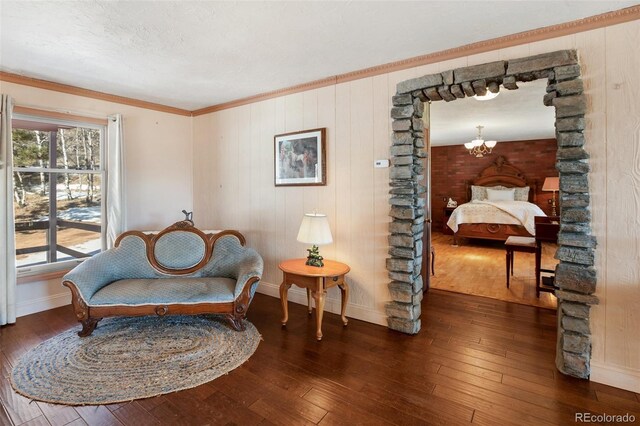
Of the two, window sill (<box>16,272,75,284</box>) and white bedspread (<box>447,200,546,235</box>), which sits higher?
white bedspread (<box>447,200,546,235</box>)

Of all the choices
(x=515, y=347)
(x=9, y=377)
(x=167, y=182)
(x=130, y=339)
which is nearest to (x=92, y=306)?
(x=130, y=339)

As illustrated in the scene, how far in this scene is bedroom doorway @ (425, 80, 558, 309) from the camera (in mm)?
4438

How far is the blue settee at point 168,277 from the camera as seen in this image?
2.74 metres

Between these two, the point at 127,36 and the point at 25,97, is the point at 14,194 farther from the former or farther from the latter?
the point at 127,36

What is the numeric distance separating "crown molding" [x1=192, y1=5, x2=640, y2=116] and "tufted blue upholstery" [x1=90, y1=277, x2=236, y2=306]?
2.26m

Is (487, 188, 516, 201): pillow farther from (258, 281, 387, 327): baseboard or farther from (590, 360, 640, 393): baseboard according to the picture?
(590, 360, 640, 393): baseboard

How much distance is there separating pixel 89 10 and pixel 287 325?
9.27 ft

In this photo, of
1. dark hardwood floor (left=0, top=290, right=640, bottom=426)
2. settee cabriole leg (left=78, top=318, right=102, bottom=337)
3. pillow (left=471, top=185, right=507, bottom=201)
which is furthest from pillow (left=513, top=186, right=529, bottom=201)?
settee cabriole leg (left=78, top=318, right=102, bottom=337)

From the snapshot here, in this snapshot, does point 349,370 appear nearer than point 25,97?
Yes

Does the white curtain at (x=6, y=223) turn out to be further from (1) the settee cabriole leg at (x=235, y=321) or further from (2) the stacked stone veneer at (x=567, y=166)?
(2) the stacked stone veneer at (x=567, y=166)

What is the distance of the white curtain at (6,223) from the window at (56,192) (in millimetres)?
236

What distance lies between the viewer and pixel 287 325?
3.10 metres

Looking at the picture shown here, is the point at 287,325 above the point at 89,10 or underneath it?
underneath

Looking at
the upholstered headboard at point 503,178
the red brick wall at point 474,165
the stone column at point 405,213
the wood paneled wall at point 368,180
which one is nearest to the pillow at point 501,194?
the upholstered headboard at point 503,178
